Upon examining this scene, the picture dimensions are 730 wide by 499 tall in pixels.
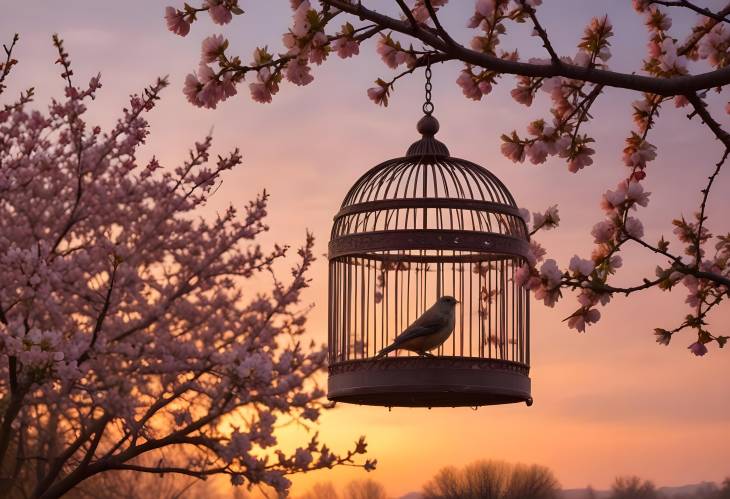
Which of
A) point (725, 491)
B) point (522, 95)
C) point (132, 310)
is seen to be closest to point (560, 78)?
point (522, 95)

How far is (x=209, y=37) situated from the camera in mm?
5012

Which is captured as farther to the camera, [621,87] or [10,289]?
[10,289]

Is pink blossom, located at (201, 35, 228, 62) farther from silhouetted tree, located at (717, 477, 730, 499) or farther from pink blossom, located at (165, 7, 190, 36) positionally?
silhouetted tree, located at (717, 477, 730, 499)

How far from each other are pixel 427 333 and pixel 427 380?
12.9 inches

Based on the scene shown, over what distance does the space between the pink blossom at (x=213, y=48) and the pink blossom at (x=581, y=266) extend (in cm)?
204

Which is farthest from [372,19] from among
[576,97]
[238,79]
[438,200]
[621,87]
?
[438,200]

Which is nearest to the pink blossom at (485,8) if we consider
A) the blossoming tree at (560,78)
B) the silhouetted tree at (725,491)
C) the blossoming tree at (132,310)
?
the blossoming tree at (560,78)

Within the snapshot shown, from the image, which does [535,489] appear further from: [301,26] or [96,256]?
[301,26]

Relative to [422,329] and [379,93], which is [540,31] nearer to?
[379,93]

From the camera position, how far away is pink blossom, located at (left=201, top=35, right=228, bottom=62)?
5000 mm

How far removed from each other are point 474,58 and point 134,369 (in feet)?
23.6

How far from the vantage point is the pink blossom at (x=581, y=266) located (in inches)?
214

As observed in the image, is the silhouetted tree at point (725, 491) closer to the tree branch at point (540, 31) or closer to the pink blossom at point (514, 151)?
the pink blossom at point (514, 151)

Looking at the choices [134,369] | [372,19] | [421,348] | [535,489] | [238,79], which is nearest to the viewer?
[372,19]
